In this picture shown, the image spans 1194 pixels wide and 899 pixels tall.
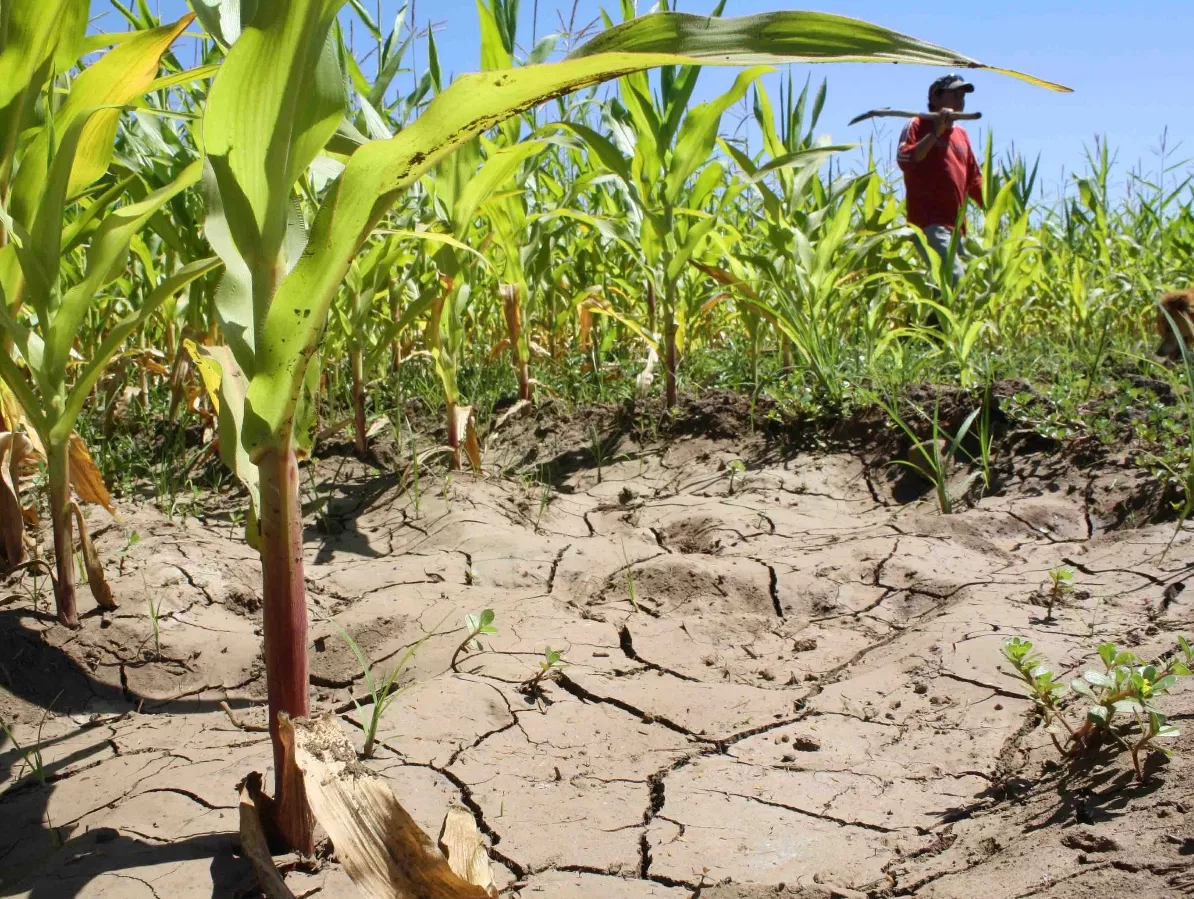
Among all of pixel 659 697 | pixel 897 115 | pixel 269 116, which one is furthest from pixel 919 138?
pixel 269 116

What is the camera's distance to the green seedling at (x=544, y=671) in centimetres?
168

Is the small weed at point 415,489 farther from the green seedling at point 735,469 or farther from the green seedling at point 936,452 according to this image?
the green seedling at point 936,452

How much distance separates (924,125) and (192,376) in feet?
13.3

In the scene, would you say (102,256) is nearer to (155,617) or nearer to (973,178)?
(155,617)

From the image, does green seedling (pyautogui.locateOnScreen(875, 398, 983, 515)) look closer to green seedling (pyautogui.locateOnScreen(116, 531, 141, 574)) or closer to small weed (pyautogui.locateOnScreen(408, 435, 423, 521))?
small weed (pyautogui.locateOnScreen(408, 435, 423, 521))

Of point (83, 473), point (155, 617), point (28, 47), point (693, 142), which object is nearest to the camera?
point (28, 47)

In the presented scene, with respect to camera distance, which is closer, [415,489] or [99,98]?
[99,98]

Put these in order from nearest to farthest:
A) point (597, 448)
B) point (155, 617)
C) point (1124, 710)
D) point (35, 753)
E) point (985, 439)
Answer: point (1124, 710) < point (35, 753) < point (155, 617) < point (985, 439) < point (597, 448)

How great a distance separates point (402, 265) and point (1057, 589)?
2481 mm

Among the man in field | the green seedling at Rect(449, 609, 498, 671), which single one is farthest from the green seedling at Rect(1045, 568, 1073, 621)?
the man in field

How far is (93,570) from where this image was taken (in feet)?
6.24

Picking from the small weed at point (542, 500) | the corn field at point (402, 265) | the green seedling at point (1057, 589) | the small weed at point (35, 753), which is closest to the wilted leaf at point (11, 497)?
the corn field at point (402, 265)

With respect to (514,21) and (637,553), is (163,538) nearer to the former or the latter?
(637,553)

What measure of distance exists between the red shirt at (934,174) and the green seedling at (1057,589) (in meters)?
3.62
